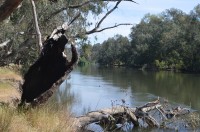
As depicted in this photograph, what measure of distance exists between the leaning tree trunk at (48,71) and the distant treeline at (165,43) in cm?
6299

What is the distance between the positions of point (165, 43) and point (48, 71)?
7330 cm

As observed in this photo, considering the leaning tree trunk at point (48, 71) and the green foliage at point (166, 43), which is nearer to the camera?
the leaning tree trunk at point (48, 71)

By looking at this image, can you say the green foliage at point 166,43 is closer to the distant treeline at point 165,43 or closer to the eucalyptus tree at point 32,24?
the distant treeline at point 165,43

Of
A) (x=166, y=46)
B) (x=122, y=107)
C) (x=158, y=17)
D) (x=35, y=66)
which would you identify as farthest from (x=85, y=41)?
(x=158, y=17)

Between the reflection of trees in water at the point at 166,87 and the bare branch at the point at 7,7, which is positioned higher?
the bare branch at the point at 7,7

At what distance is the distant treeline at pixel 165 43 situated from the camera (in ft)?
244

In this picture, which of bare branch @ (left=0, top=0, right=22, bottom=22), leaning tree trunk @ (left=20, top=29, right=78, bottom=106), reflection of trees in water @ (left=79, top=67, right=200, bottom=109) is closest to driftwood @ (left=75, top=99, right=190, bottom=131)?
leaning tree trunk @ (left=20, top=29, right=78, bottom=106)

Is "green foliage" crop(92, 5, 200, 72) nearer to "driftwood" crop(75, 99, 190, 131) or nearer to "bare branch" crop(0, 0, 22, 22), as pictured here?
"driftwood" crop(75, 99, 190, 131)

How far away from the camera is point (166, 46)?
80500 mm

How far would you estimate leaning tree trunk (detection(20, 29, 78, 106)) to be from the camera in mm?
7883

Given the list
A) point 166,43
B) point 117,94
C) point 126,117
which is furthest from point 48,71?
point 166,43

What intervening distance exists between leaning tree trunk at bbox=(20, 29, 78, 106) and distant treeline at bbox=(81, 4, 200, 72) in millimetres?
62989

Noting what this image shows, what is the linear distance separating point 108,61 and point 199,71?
55.0 metres

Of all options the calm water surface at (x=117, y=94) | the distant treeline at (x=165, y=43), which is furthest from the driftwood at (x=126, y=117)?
the distant treeline at (x=165, y=43)
